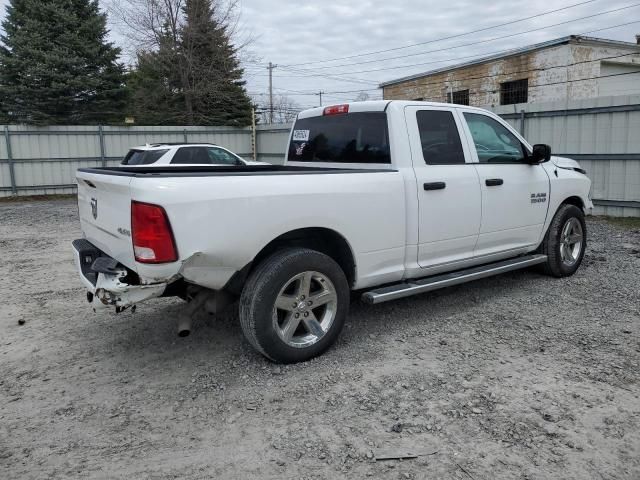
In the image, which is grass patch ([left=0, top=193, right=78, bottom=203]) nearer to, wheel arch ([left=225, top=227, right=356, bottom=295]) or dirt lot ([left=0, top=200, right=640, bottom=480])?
dirt lot ([left=0, top=200, right=640, bottom=480])

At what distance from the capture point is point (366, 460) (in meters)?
2.85

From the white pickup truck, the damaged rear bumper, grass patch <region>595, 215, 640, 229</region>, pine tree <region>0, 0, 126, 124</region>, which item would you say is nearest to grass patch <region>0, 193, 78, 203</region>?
pine tree <region>0, 0, 126, 124</region>

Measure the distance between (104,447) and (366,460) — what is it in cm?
145

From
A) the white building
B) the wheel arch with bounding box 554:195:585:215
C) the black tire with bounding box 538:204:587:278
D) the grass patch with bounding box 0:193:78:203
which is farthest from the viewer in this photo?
the white building

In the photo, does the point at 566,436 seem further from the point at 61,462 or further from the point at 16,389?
the point at 16,389

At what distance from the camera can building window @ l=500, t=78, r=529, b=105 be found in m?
22.0

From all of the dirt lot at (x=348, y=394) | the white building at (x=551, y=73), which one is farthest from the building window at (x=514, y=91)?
the dirt lot at (x=348, y=394)

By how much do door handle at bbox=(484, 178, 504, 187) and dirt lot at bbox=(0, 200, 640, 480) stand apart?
3.88ft

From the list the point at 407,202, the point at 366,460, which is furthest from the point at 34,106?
the point at 366,460

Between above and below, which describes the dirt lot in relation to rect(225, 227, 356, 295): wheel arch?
below

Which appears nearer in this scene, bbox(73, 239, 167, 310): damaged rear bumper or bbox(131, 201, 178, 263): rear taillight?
bbox(131, 201, 178, 263): rear taillight

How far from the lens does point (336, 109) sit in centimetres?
509

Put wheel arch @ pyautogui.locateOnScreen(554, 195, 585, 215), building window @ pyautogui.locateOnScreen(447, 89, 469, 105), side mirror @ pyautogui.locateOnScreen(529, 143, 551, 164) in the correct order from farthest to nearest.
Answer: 1. building window @ pyautogui.locateOnScreen(447, 89, 469, 105)
2. wheel arch @ pyautogui.locateOnScreen(554, 195, 585, 215)
3. side mirror @ pyautogui.locateOnScreen(529, 143, 551, 164)

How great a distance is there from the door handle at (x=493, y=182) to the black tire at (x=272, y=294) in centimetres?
187
